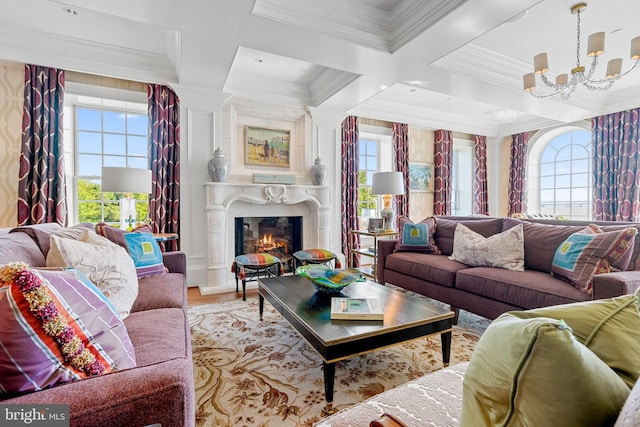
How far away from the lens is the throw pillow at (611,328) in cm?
54

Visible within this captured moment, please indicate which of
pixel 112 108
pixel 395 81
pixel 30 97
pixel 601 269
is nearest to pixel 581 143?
pixel 395 81

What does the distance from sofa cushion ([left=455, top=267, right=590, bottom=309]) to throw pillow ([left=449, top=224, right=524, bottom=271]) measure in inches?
3.7

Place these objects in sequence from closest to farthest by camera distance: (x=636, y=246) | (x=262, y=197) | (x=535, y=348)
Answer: (x=535, y=348), (x=636, y=246), (x=262, y=197)

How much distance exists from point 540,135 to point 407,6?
15.9 ft

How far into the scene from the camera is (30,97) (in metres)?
3.13

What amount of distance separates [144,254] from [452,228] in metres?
2.95

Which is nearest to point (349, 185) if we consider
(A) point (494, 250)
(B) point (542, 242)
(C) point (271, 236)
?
(C) point (271, 236)

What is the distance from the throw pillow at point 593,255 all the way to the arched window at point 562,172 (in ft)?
13.3

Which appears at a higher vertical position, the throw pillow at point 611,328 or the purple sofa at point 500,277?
the throw pillow at point 611,328

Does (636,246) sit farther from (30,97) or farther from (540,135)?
(30,97)

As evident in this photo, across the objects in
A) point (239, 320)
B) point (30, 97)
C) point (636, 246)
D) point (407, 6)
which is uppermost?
point (407, 6)

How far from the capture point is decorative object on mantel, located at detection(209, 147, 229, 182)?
3.69 meters

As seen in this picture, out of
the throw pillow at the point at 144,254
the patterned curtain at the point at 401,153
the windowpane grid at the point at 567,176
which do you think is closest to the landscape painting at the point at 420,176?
the patterned curtain at the point at 401,153

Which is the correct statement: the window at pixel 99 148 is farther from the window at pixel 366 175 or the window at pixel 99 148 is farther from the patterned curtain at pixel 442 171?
the patterned curtain at pixel 442 171
